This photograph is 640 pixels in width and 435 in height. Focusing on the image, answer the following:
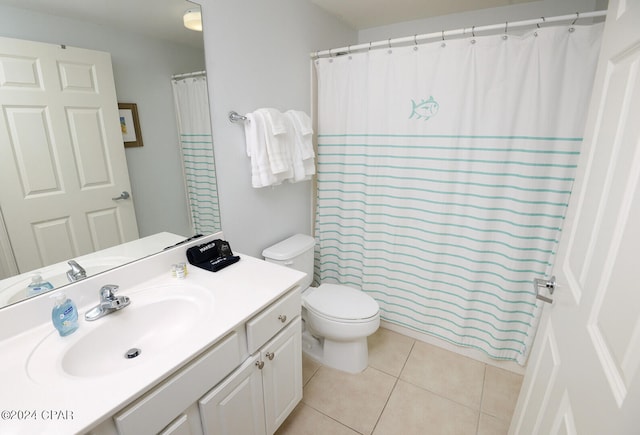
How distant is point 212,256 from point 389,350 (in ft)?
4.53

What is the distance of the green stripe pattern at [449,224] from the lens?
5.18 ft

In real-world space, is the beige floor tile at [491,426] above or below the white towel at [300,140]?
below

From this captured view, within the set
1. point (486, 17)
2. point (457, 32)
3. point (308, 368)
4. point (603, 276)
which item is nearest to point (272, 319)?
point (308, 368)

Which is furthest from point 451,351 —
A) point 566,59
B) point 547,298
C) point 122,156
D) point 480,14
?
point 480,14

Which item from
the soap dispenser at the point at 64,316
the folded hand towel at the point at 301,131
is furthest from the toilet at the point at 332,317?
the soap dispenser at the point at 64,316

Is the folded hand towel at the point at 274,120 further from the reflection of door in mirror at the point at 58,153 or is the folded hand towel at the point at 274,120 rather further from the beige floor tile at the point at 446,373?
the beige floor tile at the point at 446,373

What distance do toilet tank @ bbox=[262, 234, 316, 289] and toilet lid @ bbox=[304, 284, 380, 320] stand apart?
14 centimetres

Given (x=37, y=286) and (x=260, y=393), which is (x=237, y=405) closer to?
(x=260, y=393)

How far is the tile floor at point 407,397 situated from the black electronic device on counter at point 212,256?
91 cm

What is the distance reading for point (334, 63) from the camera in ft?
6.52

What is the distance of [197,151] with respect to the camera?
1.45 meters

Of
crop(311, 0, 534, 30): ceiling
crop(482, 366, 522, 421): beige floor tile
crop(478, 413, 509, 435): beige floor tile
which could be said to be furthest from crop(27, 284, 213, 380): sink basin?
crop(311, 0, 534, 30): ceiling

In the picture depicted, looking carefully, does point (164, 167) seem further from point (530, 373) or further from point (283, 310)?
point (530, 373)

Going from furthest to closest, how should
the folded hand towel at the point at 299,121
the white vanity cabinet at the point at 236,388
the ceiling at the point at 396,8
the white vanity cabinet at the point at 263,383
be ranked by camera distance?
1. the ceiling at the point at 396,8
2. the folded hand towel at the point at 299,121
3. the white vanity cabinet at the point at 263,383
4. the white vanity cabinet at the point at 236,388
